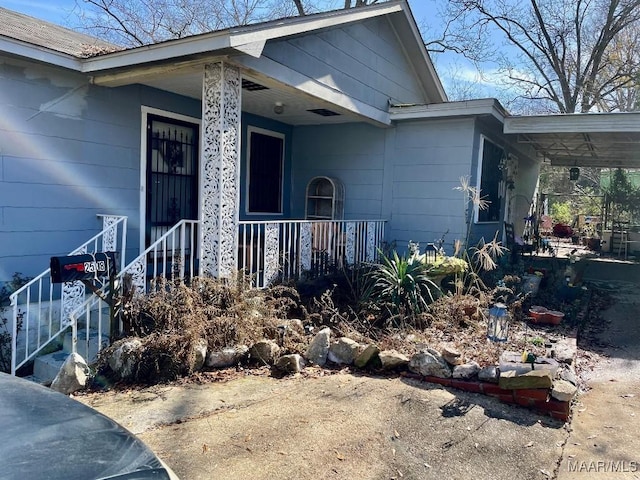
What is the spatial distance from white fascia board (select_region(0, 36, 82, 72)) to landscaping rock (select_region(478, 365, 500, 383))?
17.0ft

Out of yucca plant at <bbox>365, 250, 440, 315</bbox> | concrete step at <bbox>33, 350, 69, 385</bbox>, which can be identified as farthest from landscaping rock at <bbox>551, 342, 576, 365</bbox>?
concrete step at <bbox>33, 350, 69, 385</bbox>

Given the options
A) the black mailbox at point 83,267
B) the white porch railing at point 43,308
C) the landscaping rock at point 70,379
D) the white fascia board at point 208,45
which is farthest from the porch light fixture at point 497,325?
the white porch railing at point 43,308

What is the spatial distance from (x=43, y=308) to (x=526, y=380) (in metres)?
4.89

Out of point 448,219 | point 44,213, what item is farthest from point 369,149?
point 44,213

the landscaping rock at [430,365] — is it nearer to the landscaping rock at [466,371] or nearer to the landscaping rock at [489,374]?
the landscaping rock at [466,371]

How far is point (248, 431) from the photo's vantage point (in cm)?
307

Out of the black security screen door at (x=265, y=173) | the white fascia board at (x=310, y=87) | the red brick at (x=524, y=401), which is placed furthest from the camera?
the black security screen door at (x=265, y=173)

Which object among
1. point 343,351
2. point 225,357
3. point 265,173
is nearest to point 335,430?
point 343,351

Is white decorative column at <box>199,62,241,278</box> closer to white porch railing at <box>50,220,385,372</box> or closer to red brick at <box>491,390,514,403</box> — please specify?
white porch railing at <box>50,220,385,372</box>

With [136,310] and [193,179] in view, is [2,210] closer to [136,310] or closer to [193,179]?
[136,310]

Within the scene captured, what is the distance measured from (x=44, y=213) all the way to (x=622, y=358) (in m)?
6.42

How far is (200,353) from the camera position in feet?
13.4

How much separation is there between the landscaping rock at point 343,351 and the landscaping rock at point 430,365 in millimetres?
538
